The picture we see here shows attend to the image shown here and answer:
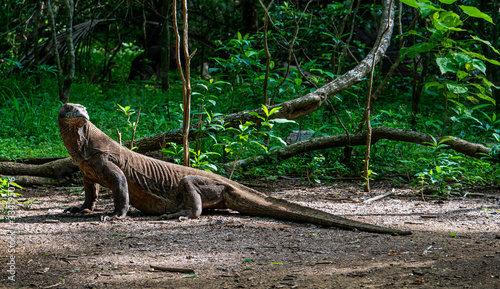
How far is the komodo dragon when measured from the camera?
419 cm

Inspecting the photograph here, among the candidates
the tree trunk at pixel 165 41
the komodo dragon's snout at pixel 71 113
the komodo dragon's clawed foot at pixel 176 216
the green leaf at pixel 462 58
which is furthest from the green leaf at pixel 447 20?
the tree trunk at pixel 165 41

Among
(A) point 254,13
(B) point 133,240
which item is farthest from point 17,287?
(A) point 254,13

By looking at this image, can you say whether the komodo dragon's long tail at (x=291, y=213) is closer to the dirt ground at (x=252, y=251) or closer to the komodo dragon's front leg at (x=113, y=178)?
the dirt ground at (x=252, y=251)

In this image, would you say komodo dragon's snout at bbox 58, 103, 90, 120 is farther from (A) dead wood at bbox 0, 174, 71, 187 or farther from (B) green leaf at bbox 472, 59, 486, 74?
(B) green leaf at bbox 472, 59, 486, 74

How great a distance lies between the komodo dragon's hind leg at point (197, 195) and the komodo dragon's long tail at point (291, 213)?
185 millimetres

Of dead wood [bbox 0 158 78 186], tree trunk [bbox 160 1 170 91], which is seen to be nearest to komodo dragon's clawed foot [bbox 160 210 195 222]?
dead wood [bbox 0 158 78 186]

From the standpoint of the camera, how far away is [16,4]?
10859 mm

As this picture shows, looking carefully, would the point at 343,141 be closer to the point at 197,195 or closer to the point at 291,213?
the point at 291,213

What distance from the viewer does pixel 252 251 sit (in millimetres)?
3258

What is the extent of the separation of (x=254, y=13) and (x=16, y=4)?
5.54 meters

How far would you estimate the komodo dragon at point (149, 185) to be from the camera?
419cm

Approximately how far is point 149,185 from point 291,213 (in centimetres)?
138

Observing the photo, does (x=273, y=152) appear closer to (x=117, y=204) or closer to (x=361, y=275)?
(x=117, y=204)

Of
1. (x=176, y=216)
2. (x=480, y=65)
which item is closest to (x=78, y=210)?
(x=176, y=216)
